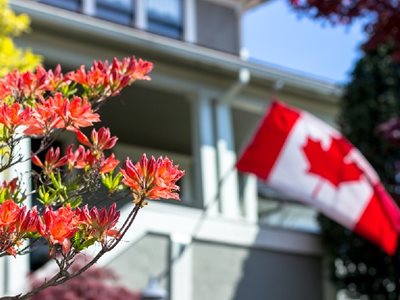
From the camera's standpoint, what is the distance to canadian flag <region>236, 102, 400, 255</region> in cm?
1011

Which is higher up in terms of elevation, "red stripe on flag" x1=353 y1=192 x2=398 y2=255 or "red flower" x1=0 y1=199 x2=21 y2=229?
"red stripe on flag" x1=353 y1=192 x2=398 y2=255

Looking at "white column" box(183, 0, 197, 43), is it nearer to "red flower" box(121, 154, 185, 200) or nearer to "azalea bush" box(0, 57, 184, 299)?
"azalea bush" box(0, 57, 184, 299)

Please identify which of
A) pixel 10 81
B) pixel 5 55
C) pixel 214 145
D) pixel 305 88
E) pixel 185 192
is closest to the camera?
pixel 10 81

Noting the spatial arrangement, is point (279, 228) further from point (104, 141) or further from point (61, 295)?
point (104, 141)

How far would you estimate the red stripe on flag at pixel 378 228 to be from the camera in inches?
397

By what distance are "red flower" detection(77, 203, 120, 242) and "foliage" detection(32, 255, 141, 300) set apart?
5.31m

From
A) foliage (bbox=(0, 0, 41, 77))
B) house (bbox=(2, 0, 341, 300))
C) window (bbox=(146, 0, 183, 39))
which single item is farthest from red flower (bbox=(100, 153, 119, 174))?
window (bbox=(146, 0, 183, 39))

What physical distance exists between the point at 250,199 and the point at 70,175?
8341mm

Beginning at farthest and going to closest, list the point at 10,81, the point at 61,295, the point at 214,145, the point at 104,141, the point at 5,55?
the point at 214,145 → the point at 61,295 → the point at 5,55 → the point at 10,81 → the point at 104,141

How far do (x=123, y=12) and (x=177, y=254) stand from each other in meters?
4.14

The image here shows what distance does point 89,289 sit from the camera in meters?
8.30

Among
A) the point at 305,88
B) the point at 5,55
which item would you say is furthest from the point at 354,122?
the point at 5,55

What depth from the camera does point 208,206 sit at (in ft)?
34.8

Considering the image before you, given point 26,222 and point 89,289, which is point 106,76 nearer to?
point 26,222
